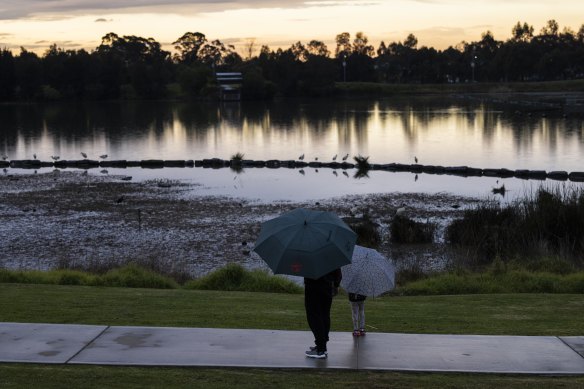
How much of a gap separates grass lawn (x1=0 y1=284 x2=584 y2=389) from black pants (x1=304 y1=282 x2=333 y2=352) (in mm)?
550

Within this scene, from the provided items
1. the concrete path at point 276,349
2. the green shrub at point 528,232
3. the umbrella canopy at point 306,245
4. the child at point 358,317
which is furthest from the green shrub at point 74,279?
the green shrub at point 528,232

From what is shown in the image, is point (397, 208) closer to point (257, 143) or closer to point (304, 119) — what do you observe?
point (257, 143)

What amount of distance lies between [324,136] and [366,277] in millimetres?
66572

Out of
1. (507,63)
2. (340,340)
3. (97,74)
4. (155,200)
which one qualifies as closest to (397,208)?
(155,200)

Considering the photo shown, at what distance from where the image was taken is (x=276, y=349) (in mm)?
11008

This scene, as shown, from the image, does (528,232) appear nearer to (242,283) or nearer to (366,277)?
(242,283)

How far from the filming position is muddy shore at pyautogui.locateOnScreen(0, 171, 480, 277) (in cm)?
2588

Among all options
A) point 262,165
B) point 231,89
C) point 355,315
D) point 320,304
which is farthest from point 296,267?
point 231,89

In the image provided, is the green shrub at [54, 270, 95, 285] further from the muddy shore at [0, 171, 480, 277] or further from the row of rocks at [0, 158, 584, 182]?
the row of rocks at [0, 158, 584, 182]

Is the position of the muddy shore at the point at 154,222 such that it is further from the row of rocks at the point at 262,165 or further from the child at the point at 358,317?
the child at the point at 358,317

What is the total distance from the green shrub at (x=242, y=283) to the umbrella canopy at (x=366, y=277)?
756 cm

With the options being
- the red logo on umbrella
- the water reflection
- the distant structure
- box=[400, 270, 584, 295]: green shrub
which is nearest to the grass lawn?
the red logo on umbrella

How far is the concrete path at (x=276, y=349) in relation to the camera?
10328mm

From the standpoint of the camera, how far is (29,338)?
11.5 m
